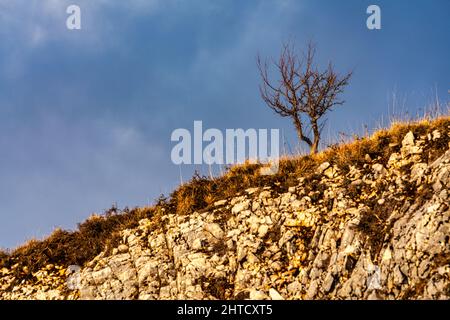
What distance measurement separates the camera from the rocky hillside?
14.6 meters

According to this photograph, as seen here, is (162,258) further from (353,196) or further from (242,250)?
(353,196)

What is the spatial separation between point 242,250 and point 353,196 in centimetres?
390

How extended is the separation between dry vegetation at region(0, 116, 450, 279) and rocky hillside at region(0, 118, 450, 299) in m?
0.13

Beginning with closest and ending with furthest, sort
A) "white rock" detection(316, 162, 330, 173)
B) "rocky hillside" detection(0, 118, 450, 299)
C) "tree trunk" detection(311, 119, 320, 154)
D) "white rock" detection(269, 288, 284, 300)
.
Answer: "rocky hillside" detection(0, 118, 450, 299) → "white rock" detection(269, 288, 284, 300) → "white rock" detection(316, 162, 330, 173) → "tree trunk" detection(311, 119, 320, 154)

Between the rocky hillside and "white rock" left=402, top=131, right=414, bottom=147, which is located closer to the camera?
the rocky hillside

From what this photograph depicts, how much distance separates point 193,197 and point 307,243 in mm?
5698

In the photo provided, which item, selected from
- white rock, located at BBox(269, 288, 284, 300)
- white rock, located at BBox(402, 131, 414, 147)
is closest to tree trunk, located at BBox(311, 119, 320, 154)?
white rock, located at BBox(402, 131, 414, 147)

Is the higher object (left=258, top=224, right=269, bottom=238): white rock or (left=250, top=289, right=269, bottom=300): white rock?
(left=258, top=224, right=269, bottom=238): white rock

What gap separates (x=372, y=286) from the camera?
1439 centimetres

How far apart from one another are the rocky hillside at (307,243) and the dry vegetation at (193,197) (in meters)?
0.13

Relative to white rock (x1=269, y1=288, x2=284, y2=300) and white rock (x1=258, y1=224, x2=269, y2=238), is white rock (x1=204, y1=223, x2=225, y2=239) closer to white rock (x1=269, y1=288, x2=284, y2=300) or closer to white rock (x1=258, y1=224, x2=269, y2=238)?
white rock (x1=258, y1=224, x2=269, y2=238)

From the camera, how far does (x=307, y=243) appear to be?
1720 centimetres
